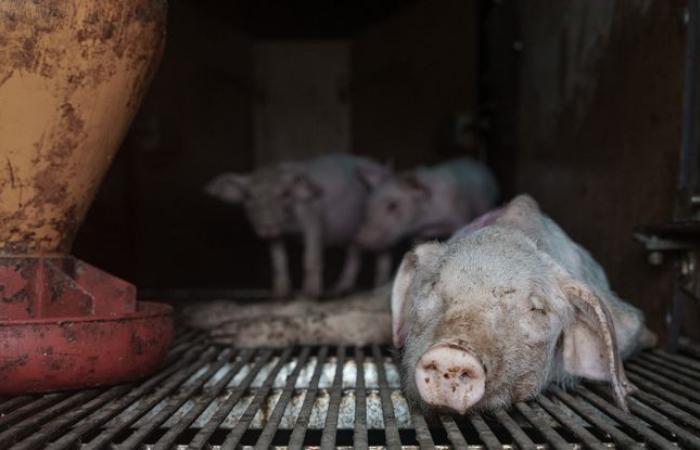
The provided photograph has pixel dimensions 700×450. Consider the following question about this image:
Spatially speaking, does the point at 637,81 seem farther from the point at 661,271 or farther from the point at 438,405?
→ the point at 438,405

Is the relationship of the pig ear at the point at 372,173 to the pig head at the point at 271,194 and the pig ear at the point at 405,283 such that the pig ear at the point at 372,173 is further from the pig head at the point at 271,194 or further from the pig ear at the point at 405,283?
the pig ear at the point at 405,283

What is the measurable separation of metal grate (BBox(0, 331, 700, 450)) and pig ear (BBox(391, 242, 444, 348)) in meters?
0.15

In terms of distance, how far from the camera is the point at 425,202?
5.91 metres

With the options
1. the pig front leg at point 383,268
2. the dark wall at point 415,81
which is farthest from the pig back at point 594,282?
the dark wall at point 415,81

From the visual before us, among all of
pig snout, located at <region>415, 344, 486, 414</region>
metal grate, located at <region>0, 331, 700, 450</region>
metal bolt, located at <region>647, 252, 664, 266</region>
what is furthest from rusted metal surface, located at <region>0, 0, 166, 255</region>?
metal bolt, located at <region>647, 252, 664, 266</region>

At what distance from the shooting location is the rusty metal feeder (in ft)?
6.11

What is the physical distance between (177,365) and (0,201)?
0.79m

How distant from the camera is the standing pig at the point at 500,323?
1.69 metres

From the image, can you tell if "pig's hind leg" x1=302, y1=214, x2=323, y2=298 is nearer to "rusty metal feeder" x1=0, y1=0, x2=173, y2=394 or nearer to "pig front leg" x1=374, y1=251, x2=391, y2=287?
"pig front leg" x1=374, y1=251, x2=391, y2=287

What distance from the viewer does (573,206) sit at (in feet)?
12.4

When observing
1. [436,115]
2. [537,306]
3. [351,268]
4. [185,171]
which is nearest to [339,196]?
[351,268]

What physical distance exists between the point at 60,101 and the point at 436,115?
5139 millimetres

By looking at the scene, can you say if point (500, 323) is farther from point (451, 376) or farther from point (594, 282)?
point (594, 282)

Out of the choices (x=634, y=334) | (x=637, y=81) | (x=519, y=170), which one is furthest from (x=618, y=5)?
(x=519, y=170)
